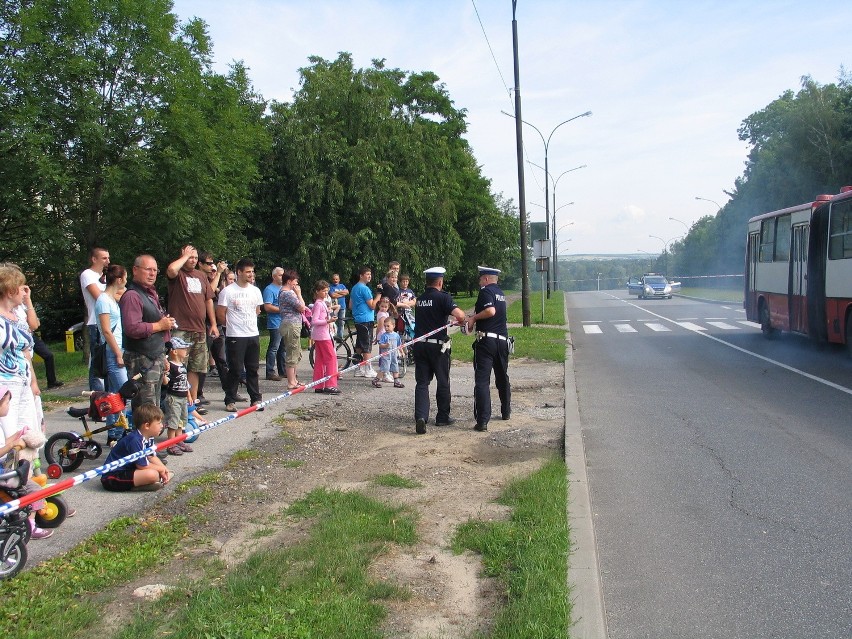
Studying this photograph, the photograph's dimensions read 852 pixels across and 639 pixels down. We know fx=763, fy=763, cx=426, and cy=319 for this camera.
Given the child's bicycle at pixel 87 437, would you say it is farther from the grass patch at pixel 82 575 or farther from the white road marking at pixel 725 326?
the white road marking at pixel 725 326

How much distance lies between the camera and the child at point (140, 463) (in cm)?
573

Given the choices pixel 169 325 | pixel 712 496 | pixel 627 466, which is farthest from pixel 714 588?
pixel 169 325

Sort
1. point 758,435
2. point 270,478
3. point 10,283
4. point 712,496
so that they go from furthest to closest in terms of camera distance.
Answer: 1. point 758,435
2. point 270,478
3. point 712,496
4. point 10,283

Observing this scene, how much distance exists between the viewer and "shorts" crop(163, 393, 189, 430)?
7145 millimetres

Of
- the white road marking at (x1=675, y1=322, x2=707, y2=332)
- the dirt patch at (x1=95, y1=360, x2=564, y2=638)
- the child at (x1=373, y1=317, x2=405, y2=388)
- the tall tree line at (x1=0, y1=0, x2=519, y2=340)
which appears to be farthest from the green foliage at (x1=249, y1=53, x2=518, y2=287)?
the dirt patch at (x1=95, y1=360, x2=564, y2=638)

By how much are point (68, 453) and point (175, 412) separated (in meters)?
1.05

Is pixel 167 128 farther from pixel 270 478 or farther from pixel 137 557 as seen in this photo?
pixel 137 557

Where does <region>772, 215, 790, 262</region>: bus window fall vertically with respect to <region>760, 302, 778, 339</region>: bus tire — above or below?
above

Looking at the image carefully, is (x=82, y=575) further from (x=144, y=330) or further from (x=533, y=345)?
(x=533, y=345)

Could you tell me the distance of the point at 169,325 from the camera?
6680 mm

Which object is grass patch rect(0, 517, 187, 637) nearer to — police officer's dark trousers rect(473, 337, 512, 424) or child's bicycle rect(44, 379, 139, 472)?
child's bicycle rect(44, 379, 139, 472)

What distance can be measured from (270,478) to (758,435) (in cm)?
509

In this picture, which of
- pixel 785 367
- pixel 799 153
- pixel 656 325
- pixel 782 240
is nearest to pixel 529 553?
pixel 785 367

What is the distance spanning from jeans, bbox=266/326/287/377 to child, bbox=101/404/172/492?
5855 mm
